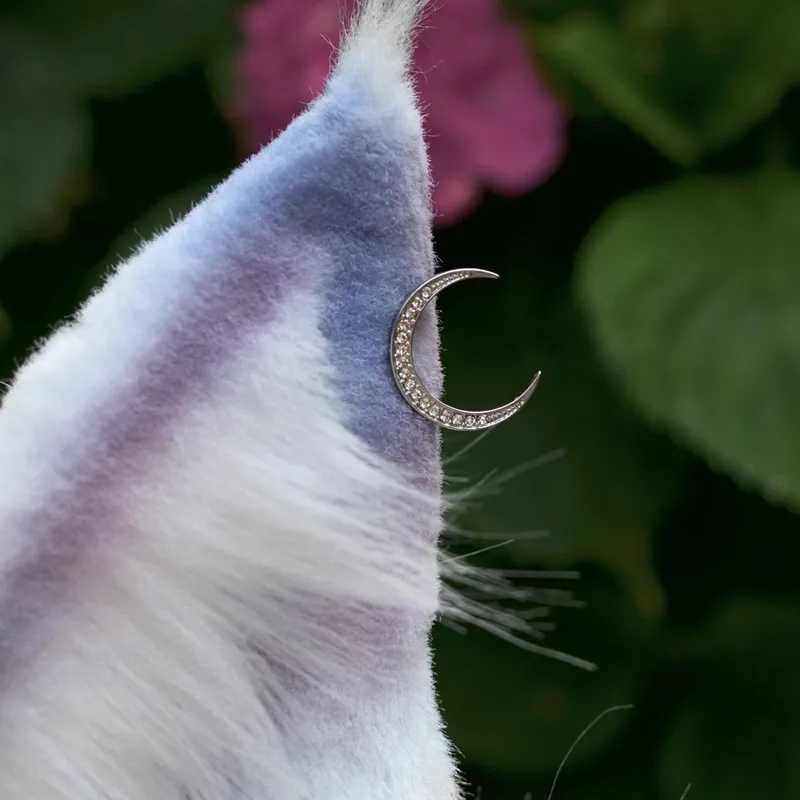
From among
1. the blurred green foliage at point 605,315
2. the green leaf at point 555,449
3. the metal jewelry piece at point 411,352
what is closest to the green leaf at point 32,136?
the blurred green foliage at point 605,315

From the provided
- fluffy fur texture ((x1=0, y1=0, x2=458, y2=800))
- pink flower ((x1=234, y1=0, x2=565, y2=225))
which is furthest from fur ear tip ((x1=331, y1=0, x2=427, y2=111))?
pink flower ((x1=234, y1=0, x2=565, y2=225))

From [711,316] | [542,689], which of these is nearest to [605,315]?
[711,316]

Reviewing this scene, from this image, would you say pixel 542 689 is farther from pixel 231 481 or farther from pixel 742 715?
pixel 231 481

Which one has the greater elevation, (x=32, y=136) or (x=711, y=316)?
(x=32, y=136)

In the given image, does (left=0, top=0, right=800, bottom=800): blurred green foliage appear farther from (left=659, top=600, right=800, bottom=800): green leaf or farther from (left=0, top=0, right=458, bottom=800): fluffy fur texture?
(left=0, top=0, right=458, bottom=800): fluffy fur texture

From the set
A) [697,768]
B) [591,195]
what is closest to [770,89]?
[591,195]

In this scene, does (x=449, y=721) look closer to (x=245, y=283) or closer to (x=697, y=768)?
(x=697, y=768)
